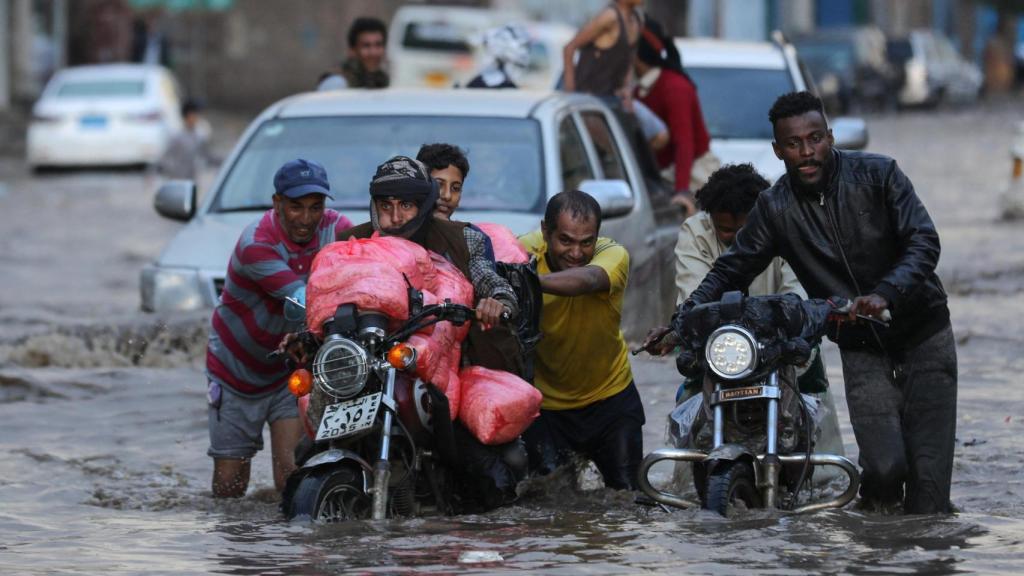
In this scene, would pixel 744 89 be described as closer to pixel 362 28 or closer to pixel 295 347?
pixel 362 28

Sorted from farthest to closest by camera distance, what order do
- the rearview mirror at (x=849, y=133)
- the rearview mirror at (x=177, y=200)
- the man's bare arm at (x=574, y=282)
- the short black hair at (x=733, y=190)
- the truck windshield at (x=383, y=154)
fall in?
the rearview mirror at (x=849, y=133) → the rearview mirror at (x=177, y=200) → the truck windshield at (x=383, y=154) → the short black hair at (x=733, y=190) → the man's bare arm at (x=574, y=282)

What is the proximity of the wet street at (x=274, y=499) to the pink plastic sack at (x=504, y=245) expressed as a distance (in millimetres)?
921

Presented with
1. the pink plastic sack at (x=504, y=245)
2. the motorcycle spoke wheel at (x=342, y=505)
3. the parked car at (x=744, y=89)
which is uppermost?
the parked car at (x=744, y=89)

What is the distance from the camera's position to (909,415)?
283 inches

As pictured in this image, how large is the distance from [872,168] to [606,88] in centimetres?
612

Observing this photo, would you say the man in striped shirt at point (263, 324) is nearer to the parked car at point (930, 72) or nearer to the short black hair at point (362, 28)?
the short black hair at point (362, 28)

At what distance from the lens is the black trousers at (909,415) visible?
23.3ft

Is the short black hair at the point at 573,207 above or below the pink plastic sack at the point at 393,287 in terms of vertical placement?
above

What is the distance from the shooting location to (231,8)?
1703 inches

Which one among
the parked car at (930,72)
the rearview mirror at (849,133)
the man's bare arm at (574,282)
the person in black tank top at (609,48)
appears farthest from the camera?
the parked car at (930,72)

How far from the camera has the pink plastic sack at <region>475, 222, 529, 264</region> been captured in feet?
24.8

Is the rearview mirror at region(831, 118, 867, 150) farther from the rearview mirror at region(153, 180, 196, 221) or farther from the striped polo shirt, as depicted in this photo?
the striped polo shirt

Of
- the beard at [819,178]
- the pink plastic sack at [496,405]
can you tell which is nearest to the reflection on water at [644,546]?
the pink plastic sack at [496,405]

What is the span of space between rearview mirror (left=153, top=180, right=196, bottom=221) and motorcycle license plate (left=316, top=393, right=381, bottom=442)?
12.9 feet
